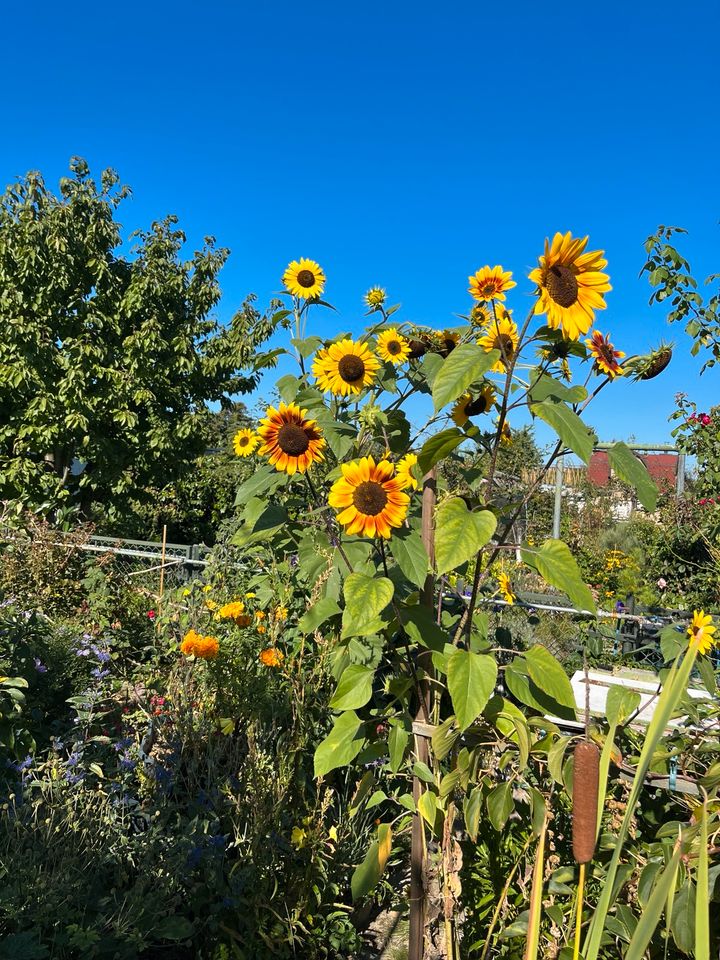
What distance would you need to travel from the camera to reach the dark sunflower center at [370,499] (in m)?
1.33

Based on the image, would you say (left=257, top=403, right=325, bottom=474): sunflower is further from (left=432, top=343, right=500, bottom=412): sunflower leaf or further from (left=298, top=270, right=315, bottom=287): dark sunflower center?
(left=298, top=270, right=315, bottom=287): dark sunflower center

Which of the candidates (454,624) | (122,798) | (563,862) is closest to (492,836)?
(563,862)

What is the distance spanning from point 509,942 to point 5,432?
7883 millimetres

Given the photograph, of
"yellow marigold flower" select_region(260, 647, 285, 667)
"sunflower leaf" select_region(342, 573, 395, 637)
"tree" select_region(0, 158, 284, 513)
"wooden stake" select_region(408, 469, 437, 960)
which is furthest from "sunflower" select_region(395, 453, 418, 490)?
"tree" select_region(0, 158, 284, 513)

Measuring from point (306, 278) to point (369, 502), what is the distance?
3.70ft

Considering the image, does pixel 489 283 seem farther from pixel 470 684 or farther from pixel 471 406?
pixel 470 684

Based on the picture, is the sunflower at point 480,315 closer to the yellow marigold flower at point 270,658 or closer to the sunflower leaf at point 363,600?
the sunflower leaf at point 363,600

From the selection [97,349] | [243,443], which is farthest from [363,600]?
[97,349]

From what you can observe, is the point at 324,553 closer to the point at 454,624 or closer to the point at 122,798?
the point at 454,624

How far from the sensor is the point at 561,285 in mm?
1127

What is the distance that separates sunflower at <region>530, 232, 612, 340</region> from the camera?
3.70ft

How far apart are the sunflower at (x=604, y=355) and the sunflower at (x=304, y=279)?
107 cm

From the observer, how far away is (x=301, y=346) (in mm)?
1794

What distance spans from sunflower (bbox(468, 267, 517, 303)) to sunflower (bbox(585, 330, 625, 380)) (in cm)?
27
